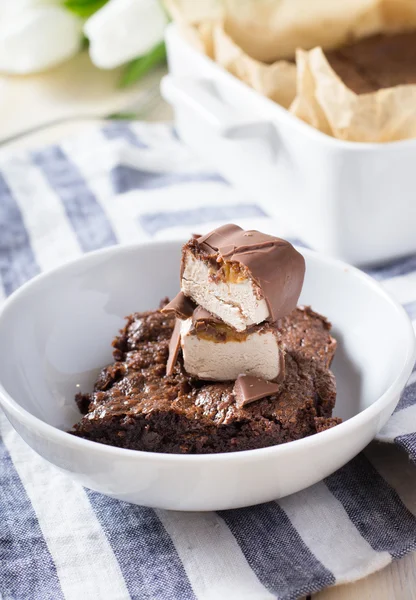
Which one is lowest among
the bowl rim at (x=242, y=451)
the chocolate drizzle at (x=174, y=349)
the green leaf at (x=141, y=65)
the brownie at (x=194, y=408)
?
the green leaf at (x=141, y=65)

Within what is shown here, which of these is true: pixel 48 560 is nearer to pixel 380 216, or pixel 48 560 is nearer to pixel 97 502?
pixel 97 502

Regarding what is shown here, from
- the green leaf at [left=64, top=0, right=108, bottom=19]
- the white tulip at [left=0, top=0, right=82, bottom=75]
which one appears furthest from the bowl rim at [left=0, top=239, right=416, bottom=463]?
the green leaf at [left=64, top=0, right=108, bottom=19]

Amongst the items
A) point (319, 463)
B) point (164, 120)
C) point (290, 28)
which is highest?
point (290, 28)

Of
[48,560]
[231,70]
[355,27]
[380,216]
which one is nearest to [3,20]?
[231,70]

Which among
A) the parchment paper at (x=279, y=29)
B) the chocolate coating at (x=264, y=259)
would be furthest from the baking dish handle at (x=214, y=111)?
the chocolate coating at (x=264, y=259)

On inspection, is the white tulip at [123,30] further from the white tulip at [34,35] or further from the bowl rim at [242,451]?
the bowl rim at [242,451]

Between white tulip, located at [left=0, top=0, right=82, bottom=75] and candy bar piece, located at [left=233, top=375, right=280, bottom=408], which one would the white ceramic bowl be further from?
white tulip, located at [left=0, top=0, right=82, bottom=75]
